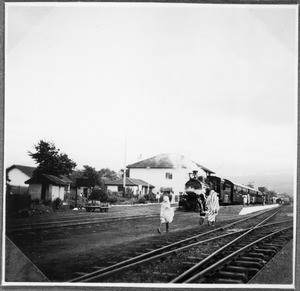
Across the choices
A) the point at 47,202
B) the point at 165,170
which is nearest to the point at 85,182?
the point at 47,202

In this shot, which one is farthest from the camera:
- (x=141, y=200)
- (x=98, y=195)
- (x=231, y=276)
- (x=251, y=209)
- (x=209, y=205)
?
(x=251, y=209)

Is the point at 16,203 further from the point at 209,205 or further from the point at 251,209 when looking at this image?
the point at 251,209

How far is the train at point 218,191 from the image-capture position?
4.84 m

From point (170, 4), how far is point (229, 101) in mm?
Answer: 1294

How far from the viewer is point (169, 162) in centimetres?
476

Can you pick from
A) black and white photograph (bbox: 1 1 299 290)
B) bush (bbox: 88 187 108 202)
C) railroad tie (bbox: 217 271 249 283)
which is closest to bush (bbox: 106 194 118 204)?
bush (bbox: 88 187 108 202)

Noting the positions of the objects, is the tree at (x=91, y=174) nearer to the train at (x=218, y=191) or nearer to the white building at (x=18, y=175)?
the white building at (x=18, y=175)

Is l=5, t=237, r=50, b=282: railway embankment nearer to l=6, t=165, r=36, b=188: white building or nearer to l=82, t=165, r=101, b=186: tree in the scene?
l=6, t=165, r=36, b=188: white building

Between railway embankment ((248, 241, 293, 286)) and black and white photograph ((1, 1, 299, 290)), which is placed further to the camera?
black and white photograph ((1, 1, 299, 290))

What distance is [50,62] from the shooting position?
4.71m

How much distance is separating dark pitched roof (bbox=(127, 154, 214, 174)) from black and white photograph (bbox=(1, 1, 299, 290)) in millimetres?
17

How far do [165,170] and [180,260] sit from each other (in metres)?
1.04

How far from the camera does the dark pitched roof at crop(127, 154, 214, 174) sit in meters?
4.71

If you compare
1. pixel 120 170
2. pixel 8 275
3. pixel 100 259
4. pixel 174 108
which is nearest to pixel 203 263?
pixel 100 259
